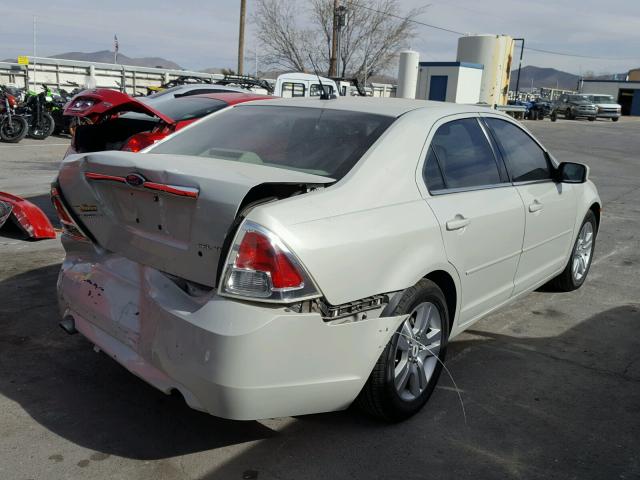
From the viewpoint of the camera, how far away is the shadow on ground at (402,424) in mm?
2912

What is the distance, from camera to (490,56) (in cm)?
3175

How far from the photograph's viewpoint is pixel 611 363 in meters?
4.14

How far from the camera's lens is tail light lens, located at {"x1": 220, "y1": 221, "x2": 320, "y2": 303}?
2.54 meters

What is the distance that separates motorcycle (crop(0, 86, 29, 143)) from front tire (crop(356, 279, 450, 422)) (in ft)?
48.4

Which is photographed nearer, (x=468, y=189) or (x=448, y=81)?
(x=468, y=189)

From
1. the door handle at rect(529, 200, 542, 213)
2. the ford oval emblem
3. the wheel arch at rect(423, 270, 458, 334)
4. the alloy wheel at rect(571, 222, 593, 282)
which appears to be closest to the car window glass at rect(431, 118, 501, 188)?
the door handle at rect(529, 200, 542, 213)

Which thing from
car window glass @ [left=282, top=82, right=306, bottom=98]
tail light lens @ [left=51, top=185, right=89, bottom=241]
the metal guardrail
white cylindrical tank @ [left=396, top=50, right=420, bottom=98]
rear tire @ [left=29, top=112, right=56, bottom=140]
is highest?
white cylindrical tank @ [left=396, top=50, right=420, bottom=98]

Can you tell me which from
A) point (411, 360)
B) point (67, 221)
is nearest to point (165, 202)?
point (67, 221)

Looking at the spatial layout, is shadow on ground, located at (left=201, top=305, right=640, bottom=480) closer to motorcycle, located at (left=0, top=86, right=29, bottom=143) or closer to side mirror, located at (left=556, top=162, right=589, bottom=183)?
side mirror, located at (left=556, top=162, right=589, bottom=183)

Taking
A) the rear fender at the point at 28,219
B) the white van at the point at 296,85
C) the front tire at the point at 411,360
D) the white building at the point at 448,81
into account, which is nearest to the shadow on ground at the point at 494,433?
the front tire at the point at 411,360

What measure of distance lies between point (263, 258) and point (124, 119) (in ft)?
17.3

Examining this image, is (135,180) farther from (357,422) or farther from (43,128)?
(43,128)

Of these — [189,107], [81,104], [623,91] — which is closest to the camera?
[81,104]

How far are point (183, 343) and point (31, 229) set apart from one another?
4.43 metres
